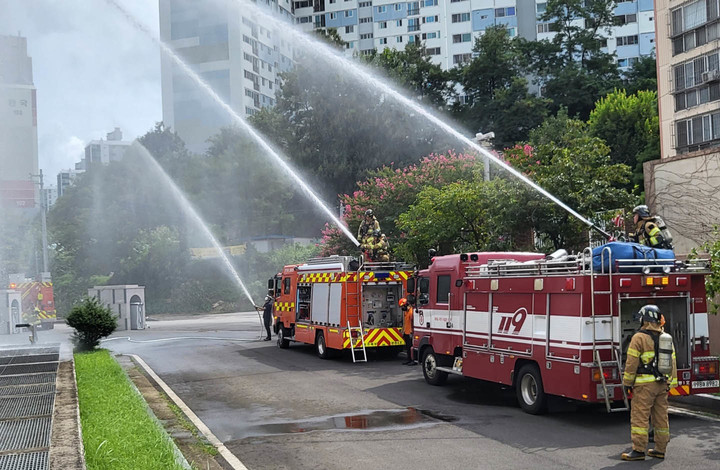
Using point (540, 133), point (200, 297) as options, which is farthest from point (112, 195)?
point (540, 133)

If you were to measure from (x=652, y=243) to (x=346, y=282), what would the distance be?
384 inches

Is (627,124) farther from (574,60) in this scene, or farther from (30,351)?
(30,351)

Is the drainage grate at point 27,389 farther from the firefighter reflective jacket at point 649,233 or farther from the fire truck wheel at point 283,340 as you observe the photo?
the fire truck wheel at point 283,340

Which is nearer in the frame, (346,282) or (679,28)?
(346,282)

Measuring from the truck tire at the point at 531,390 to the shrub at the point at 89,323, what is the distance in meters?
15.9

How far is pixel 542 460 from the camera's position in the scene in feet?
29.9

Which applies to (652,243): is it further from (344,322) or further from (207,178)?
(207,178)

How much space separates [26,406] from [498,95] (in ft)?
180

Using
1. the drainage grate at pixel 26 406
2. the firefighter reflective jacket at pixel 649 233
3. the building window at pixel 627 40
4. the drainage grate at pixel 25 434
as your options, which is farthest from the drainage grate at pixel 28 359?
the building window at pixel 627 40

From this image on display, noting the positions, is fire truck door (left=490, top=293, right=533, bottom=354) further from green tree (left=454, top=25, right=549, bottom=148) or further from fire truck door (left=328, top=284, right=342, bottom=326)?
A: green tree (left=454, top=25, right=549, bottom=148)

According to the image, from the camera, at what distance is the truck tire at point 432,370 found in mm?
15664

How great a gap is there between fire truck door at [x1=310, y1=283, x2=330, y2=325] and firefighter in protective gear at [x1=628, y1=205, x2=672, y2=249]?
10643 mm

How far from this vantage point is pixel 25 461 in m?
8.09

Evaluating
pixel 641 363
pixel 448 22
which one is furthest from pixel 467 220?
pixel 448 22
